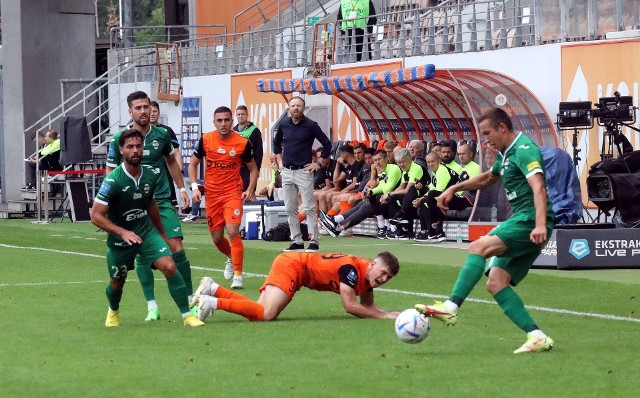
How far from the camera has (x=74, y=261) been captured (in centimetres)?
1986

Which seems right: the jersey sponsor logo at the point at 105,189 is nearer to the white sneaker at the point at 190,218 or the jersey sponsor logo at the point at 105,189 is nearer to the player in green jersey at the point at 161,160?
the player in green jersey at the point at 161,160

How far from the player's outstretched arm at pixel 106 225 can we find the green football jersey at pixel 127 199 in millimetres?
58

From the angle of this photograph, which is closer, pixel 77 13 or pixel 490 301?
pixel 490 301

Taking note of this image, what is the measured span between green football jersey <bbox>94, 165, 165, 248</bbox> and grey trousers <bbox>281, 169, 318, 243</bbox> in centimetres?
889

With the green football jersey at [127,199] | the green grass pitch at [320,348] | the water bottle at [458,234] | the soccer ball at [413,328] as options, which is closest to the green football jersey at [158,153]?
the green grass pitch at [320,348]

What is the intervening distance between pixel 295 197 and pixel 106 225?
9565 millimetres

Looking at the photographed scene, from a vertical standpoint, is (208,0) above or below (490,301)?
above

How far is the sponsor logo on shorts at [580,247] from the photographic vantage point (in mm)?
17359

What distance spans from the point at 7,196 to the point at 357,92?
1489 cm

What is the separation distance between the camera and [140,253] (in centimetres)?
1152

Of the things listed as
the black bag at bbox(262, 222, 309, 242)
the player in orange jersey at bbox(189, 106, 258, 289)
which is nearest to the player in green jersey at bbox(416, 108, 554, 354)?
the player in orange jersey at bbox(189, 106, 258, 289)

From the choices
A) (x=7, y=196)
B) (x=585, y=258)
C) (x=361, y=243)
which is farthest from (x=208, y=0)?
(x=585, y=258)

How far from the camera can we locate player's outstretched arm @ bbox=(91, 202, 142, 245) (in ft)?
36.6

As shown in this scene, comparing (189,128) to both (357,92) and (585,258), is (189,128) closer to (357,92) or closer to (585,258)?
(357,92)
